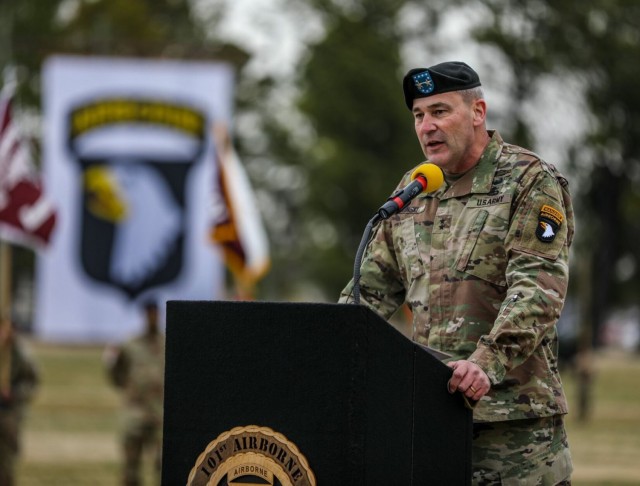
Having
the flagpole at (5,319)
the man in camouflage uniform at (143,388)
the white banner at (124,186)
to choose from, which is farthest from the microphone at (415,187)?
the white banner at (124,186)

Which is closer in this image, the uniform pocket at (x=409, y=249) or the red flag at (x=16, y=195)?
the uniform pocket at (x=409, y=249)

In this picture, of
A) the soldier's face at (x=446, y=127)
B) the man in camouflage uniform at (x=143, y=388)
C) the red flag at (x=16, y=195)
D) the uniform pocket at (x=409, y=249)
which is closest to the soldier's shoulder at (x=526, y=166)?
the soldier's face at (x=446, y=127)

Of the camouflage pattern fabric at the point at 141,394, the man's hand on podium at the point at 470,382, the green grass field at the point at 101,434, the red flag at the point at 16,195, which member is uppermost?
the red flag at the point at 16,195

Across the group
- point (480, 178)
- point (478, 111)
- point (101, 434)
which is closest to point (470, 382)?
point (480, 178)

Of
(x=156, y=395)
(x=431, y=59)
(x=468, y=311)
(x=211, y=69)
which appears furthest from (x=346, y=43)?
(x=468, y=311)

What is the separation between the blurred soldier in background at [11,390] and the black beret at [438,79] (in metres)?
8.81

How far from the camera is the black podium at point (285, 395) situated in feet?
13.1

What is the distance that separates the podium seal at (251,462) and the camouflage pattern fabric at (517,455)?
79cm

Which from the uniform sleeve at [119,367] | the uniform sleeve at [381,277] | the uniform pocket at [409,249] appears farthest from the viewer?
the uniform sleeve at [119,367]

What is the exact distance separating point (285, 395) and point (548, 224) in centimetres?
105

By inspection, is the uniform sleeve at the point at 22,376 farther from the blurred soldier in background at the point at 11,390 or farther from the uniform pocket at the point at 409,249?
the uniform pocket at the point at 409,249

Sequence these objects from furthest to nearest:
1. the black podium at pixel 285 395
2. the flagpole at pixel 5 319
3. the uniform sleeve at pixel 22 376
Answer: the uniform sleeve at pixel 22 376 → the flagpole at pixel 5 319 → the black podium at pixel 285 395

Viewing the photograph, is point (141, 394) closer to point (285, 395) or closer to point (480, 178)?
point (480, 178)

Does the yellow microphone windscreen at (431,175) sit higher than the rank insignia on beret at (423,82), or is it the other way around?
the rank insignia on beret at (423,82)
